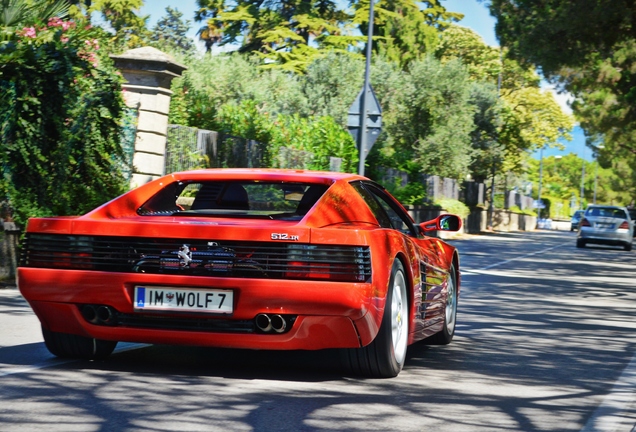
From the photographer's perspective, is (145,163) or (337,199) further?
(145,163)

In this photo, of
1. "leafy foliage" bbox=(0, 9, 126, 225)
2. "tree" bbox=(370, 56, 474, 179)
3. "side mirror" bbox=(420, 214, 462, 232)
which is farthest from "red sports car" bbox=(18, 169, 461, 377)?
"tree" bbox=(370, 56, 474, 179)

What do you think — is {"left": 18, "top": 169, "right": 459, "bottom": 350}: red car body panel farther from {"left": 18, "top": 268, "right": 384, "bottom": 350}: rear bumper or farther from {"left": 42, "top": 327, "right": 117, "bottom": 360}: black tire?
{"left": 42, "top": 327, "right": 117, "bottom": 360}: black tire

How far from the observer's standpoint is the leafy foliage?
13.1m

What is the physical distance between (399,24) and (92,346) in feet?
180

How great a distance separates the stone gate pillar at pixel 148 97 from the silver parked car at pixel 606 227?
77.4 ft

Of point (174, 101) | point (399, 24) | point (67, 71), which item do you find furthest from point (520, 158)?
point (67, 71)

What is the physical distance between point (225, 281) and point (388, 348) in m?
1.15

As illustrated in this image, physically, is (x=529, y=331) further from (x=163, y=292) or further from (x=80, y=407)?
(x=80, y=407)

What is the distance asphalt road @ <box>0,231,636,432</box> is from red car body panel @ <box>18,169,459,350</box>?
28 centimetres

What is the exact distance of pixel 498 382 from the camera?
7043mm

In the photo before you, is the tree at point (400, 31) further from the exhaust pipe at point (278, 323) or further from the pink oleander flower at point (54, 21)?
the exhaust pipe at point (278, 323)

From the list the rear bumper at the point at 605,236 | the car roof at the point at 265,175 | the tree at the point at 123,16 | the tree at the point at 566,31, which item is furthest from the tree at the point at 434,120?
the car roof at the point at 265,175

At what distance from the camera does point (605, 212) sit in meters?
38.3

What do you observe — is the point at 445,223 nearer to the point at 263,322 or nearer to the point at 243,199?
the point at 243,199
